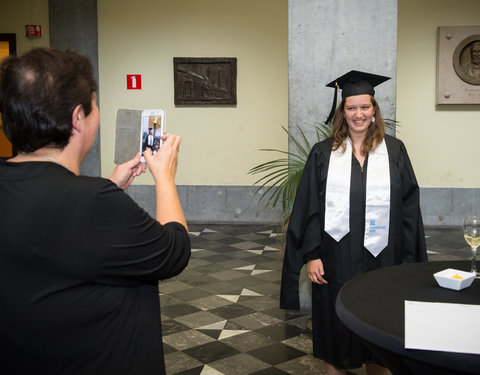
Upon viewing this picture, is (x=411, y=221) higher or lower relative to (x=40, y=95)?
lower

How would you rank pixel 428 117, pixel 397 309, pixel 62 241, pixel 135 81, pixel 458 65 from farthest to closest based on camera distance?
1. pixel 135 81
2. pixel 428 117
3. pixel 458 65
4. pixel 397 309
5. pixel 62 241

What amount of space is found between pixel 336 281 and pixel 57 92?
2008mm

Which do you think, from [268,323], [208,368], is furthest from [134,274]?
[268,323]

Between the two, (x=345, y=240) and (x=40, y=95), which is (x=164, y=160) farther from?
(x=345, y=240)

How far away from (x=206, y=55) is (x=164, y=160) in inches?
269

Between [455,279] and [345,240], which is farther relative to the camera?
[345,240]

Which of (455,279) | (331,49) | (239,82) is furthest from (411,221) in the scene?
(239,82)

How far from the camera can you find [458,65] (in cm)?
764

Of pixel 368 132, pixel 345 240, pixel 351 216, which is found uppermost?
pixel 368 132

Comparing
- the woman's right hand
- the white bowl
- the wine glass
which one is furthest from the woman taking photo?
the wine glass

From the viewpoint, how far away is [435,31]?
7.69 metres

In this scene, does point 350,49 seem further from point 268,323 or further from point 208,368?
point 208,368

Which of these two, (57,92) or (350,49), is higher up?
(350,49)

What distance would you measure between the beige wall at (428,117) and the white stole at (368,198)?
4961mm
